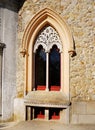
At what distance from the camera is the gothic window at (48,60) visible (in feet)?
26.0

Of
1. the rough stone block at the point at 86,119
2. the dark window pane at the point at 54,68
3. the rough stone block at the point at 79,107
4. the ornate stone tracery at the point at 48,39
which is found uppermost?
the ornate stone tracery at the point at 48,39

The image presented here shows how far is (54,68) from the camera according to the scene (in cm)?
802

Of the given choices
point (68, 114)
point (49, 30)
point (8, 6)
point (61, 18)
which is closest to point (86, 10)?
point (61, 18)

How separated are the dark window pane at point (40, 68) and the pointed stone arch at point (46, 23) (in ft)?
1.46

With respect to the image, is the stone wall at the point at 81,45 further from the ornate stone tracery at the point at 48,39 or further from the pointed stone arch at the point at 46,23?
the ornate stone tracery at the point at 48,39

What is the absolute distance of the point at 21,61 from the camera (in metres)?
8.05

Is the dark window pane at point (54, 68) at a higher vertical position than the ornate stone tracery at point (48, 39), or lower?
lower

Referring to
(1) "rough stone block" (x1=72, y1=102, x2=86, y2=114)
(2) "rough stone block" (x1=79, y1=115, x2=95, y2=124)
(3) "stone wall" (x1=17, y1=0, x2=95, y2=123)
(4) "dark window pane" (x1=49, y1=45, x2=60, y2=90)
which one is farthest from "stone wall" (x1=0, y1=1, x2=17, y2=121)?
(2) "rough stone block" (x1=79, y1=115, x2=95, y2=124)

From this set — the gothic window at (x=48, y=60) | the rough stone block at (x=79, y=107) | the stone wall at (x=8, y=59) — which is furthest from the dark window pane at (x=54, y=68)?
the stone wall at (x=8, y=59)

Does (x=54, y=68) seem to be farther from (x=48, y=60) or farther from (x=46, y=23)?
(x=46, y=23)

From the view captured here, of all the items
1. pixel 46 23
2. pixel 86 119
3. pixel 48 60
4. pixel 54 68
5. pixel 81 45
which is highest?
pixel 46 23

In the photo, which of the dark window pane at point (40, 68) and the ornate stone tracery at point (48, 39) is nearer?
the ornate stone tracery at point (48, 39)

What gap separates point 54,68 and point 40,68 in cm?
45

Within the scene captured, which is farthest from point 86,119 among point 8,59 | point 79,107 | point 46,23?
point 46,23
